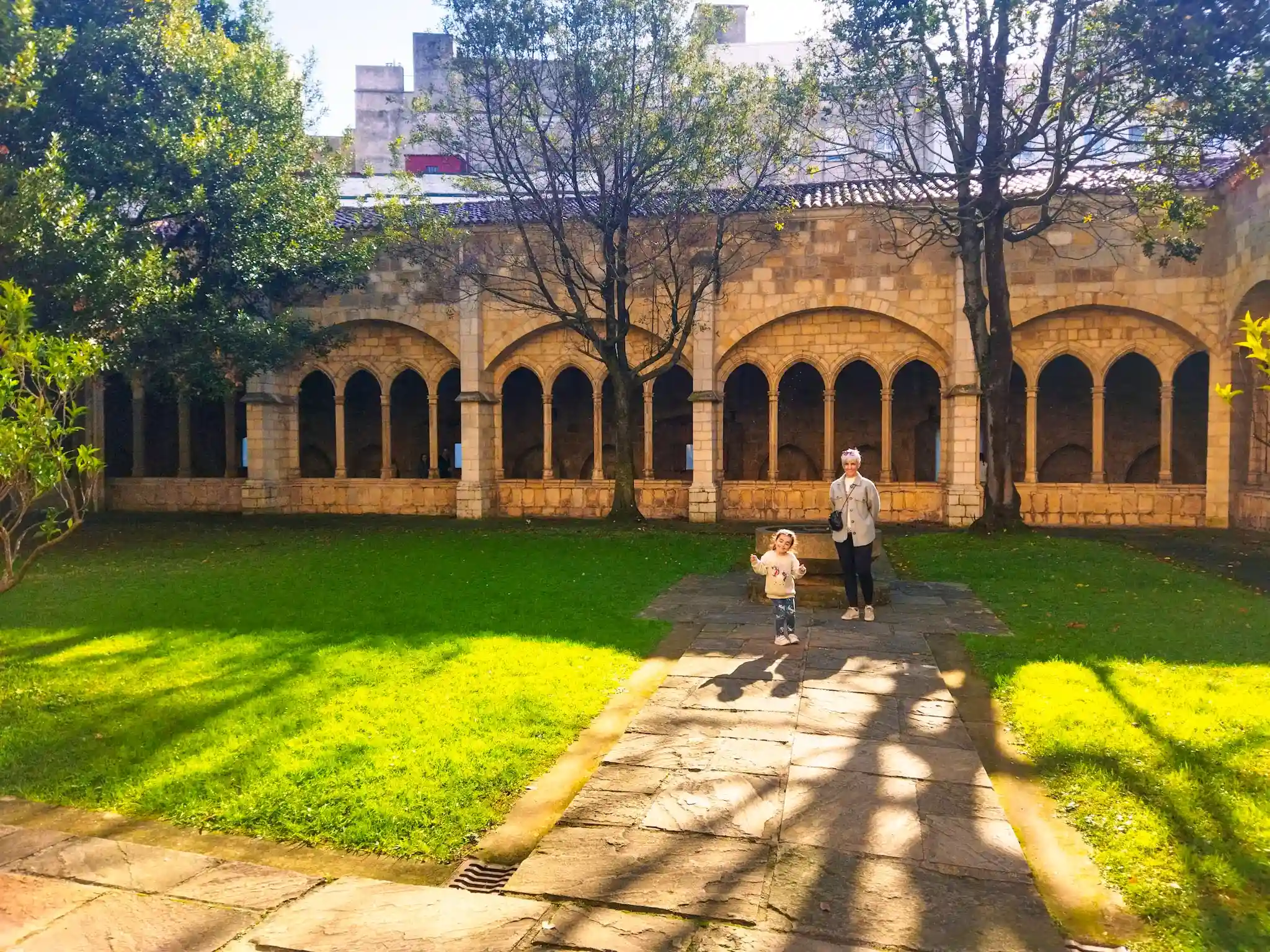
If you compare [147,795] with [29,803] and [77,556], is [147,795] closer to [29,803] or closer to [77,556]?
[29,803]

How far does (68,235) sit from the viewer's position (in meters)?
9.61

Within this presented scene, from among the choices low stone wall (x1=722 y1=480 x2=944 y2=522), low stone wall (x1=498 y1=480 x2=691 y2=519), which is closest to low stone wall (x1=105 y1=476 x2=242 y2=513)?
low stone wall (x1=498 y1=480 x2=691 y2=519)

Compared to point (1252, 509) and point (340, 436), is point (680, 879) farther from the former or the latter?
point (340, 436)

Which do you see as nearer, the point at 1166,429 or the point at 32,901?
the point at 32,901

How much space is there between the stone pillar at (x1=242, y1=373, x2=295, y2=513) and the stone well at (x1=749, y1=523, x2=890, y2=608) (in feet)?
39.6

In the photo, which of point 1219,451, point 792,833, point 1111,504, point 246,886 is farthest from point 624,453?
point 246,886

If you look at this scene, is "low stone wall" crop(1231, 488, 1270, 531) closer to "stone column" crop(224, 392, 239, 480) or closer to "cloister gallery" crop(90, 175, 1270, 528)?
"cloister gallery" crop(90, 175, 1270, 528)

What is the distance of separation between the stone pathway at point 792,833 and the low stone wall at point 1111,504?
11.1 meters

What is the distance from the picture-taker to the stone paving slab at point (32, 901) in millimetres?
2521

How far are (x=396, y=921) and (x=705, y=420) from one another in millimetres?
13219

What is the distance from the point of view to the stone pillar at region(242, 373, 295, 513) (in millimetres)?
16797

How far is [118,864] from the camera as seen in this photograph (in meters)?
2.95

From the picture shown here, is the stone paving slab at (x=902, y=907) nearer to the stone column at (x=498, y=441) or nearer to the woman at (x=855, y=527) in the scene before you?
the woman at (x=855, y=527)

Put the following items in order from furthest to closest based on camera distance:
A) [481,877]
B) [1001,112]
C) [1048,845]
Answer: [1001,112], [1048,845], [481,877]
